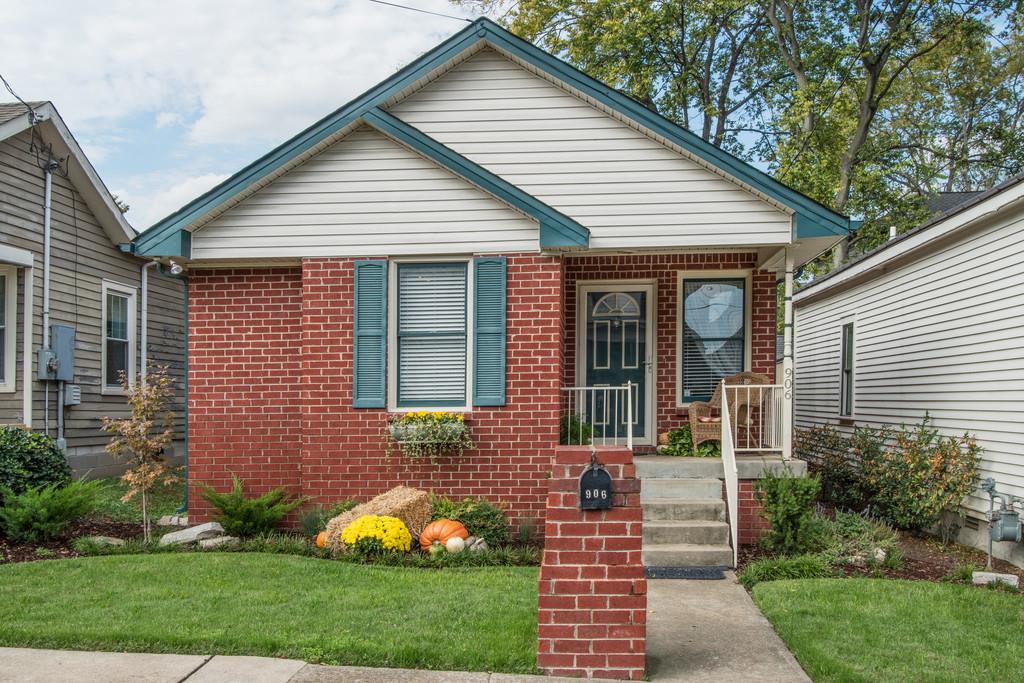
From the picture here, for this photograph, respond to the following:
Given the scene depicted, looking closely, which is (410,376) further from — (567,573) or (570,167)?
(567,573)

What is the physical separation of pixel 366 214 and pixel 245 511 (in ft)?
10.9

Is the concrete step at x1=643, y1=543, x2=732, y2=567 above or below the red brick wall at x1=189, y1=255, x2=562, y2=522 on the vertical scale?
below

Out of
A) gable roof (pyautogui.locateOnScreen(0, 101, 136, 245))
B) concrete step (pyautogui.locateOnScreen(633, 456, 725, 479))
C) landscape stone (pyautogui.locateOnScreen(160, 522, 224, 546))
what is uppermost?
gable roof (pyautogui.locateOnScreen(0, 101, 136, 245))

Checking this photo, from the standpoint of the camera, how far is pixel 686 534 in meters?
8.44

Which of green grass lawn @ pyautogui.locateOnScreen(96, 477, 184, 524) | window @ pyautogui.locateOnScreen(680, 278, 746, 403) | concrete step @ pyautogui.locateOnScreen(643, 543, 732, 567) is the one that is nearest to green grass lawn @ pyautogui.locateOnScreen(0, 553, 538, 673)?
concrete step @ pyautogui.locateOnScreen(643, 543, 732, 567)

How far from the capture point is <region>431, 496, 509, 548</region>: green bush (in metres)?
8.61

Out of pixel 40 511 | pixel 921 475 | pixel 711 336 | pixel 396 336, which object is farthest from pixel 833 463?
pixel 40 511

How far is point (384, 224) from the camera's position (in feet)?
30.3

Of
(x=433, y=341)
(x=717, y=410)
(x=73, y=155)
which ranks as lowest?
(x=717, y=410)

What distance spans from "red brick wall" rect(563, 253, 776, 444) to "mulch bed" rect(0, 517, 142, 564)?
5297mm

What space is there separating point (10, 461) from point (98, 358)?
5500 mm

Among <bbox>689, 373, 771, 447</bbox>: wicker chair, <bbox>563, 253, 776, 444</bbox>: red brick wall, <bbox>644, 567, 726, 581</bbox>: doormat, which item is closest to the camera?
<bbox>644, 567, 726, 581</bbox>: doormat

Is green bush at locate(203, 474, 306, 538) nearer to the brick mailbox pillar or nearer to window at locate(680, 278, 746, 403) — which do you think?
the brick mailbox pillar

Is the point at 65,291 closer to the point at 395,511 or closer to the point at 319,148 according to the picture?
the point at 319,148
